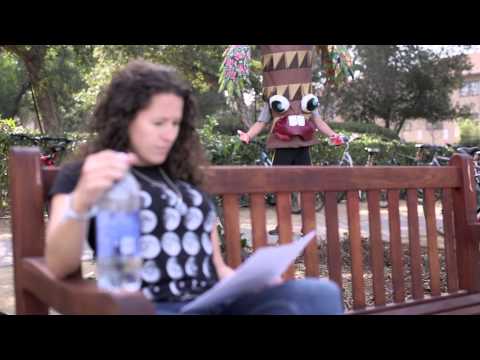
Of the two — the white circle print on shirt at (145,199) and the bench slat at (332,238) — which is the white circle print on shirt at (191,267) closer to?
the white circle print on shirt at (145,199)

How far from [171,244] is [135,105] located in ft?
1.44

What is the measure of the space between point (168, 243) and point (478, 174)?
700 cm

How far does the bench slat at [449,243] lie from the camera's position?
9.30 ft

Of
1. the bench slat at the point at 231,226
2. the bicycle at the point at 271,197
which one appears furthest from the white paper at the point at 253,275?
the bicycle at the point at 271,197

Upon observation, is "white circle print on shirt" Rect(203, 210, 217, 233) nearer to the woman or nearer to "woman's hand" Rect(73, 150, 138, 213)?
the woman

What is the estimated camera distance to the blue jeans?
5.45 ft

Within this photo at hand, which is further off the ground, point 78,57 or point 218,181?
point 78,57

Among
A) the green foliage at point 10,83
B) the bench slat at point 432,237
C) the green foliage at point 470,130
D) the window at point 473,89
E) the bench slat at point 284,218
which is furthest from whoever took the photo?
the window at point 473,89

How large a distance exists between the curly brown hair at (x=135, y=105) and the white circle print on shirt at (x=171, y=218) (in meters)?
0.18

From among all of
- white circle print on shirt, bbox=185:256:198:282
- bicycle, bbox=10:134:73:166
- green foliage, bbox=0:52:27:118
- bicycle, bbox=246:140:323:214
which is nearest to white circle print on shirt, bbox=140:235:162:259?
white circle print on shirt, bbox=185:256:198:282

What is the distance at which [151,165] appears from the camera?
1.91 m

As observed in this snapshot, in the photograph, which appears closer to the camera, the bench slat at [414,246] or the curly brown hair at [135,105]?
the curly brown hair at [135,105]

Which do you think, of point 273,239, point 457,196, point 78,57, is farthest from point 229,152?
point 78,57
